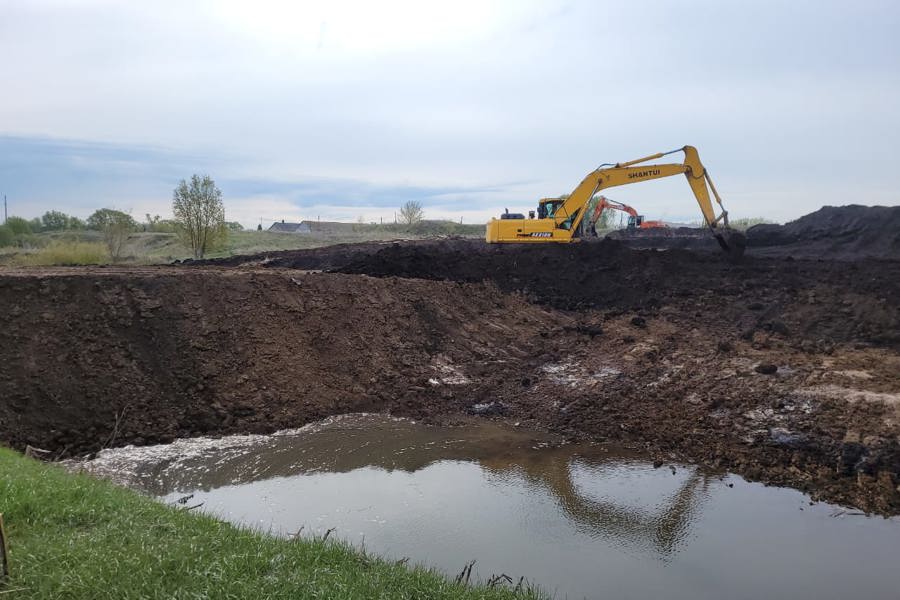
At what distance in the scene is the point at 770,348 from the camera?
12.3 metres

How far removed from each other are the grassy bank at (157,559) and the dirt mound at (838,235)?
2276cm

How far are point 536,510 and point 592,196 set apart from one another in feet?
46.7

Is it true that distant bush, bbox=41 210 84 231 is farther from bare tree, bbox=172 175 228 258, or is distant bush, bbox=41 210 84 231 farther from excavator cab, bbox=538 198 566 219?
excavator cab, bbox=538 198 566 219

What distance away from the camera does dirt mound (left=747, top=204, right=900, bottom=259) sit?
21781 mm

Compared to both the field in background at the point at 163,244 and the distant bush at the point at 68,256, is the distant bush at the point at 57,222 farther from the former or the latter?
the distant bush at the point at 68,256

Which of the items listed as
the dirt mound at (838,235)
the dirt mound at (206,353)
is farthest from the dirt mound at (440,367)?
the dirt mound at (838,235)

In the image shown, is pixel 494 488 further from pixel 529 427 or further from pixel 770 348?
pixel 770 348

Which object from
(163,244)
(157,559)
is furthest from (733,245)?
(163,244)

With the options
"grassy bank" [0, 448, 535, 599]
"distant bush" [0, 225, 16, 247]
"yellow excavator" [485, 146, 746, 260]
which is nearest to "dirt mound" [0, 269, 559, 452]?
"grassy bank" [0, 448, 535, 599]

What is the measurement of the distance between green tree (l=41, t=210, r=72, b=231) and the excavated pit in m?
55.0

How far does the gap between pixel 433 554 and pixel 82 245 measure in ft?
93.0

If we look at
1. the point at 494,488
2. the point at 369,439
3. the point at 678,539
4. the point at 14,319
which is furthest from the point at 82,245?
the point at 678,539

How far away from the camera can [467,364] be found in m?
13.0

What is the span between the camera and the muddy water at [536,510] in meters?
5.80
